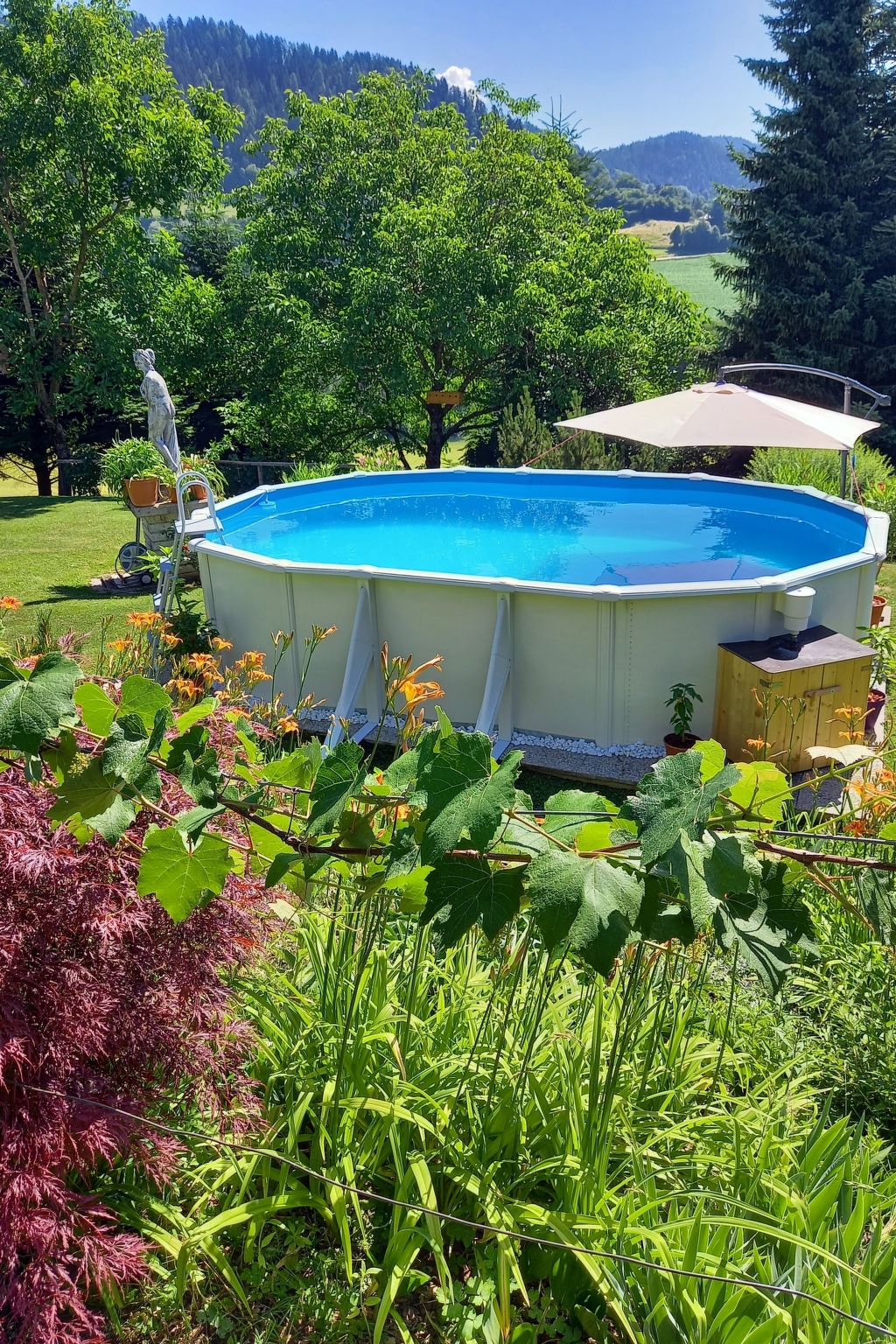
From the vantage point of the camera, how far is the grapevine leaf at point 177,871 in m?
1.37

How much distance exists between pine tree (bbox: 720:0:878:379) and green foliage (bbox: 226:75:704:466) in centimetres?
237

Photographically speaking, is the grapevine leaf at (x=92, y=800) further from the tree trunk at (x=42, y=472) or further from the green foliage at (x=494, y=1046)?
the tree trunk at (x=42, y=472)

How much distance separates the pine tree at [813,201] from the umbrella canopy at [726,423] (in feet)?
39.7

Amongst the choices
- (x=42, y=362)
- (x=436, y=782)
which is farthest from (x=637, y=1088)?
(x=42, y=362)

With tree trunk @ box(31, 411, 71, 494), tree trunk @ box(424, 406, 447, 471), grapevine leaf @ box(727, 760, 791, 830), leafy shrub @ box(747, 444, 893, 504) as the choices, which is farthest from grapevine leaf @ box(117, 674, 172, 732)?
tree trunk @ box(31, 411, 71, 494)

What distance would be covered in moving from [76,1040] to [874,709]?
5.83 metres

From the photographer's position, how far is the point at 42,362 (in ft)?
61.0

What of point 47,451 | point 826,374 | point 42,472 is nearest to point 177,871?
point 826,374

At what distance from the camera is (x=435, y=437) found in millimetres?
17812

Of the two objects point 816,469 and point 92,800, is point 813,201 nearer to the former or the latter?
point 816,469

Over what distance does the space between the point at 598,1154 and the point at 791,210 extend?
21.7 meters

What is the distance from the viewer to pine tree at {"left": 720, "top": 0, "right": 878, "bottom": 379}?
750 inches

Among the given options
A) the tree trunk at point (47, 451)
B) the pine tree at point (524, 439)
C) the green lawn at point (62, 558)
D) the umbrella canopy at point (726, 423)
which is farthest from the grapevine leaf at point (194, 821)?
the tree trunk at point (47, 451)

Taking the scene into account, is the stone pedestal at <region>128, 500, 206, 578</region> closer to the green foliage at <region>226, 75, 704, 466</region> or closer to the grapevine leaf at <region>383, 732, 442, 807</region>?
the green foliage at <region>226, 75, 704, 466</region>
